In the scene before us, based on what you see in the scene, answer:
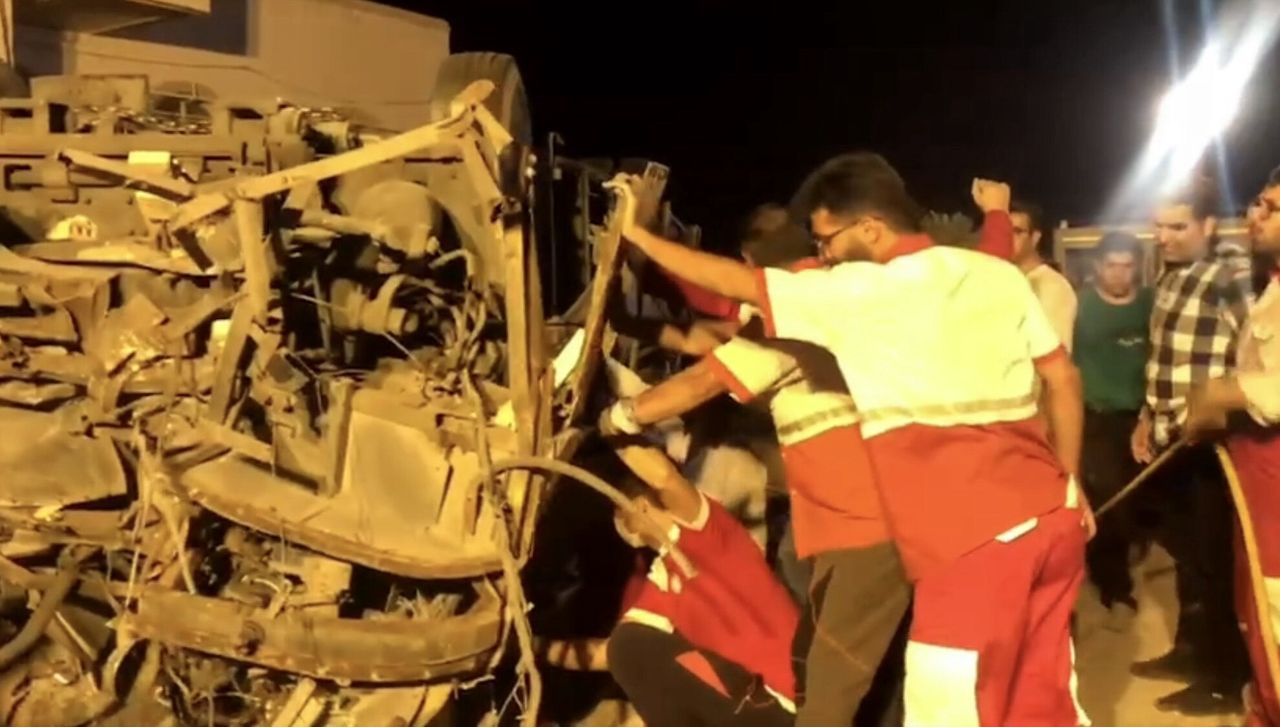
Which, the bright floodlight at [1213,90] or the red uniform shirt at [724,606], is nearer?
the red uniform shirt at [724,606]

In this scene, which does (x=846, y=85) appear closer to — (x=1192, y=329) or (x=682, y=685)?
(x=1192, y=329)

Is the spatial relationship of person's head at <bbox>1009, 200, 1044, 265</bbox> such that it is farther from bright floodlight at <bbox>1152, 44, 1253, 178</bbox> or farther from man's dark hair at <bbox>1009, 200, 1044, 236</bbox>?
bright floodlight at <bbox>1152, 44, 1253, 178</bbox>

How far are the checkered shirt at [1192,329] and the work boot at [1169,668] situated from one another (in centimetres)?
91

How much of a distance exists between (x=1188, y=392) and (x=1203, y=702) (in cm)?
120

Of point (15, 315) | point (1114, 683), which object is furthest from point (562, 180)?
point (1114, 683)

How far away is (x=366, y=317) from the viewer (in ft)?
14.5

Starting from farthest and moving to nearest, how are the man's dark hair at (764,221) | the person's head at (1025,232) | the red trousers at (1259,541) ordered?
1. the person's head at (1025,232)
2. the man's dark hair at (764,221)
3. the red trousers at (1259,541)

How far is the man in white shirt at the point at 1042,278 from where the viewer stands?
247 inches

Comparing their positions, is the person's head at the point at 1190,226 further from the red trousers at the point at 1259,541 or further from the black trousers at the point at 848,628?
the black trousers at the point at 848,628

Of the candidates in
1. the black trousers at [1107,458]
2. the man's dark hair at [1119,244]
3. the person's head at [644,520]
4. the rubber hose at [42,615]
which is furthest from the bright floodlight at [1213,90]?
the rubber hose at [42,615]

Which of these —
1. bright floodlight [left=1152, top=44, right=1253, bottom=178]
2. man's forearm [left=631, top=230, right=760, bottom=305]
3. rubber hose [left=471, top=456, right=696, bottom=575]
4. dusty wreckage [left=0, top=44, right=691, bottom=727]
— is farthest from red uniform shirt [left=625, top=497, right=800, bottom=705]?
bright floodlight [left=1152, top=44, right=1253, bottom=178]

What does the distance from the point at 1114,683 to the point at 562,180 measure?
3.01 metres

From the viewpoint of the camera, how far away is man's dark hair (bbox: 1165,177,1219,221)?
6.34 meters

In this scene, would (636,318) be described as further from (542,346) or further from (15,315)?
(15,315)
